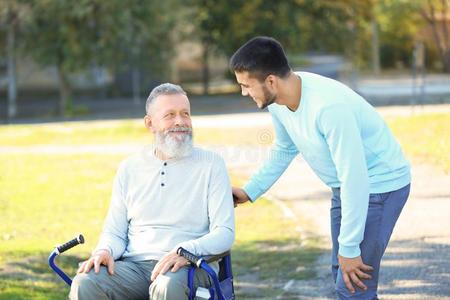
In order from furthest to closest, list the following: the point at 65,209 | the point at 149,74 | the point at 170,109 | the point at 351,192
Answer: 1. the point at 149,74
2. the point at 65,209
3. the point at 170,109
4. the point at 351,192

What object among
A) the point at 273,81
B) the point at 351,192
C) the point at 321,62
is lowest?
the point at 321,62

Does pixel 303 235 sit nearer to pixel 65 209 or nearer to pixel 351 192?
pixel 65 209

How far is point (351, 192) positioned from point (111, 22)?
68.2 ft

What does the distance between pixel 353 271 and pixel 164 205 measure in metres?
1.05

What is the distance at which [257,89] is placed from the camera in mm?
4168

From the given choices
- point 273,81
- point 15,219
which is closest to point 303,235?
point 15,219

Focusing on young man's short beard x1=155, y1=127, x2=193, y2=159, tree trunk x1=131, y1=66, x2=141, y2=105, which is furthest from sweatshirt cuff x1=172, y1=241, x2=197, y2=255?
tree trunk x1=131, y1=66, x2=141, y2=105

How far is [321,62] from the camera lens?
42.9 meters

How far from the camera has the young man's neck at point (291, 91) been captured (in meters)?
4.18

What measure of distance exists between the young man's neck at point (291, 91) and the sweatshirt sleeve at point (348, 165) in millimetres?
171

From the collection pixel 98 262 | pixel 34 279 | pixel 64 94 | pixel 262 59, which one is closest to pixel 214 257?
pixel 98 262

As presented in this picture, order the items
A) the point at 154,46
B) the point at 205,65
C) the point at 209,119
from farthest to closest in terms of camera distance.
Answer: the point at 205,65 < the point at 154,46 < the point at 209,119

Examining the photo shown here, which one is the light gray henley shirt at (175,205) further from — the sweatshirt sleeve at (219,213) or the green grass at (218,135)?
the green grass at (218,135)

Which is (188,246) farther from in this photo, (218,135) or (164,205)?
(218,135)
